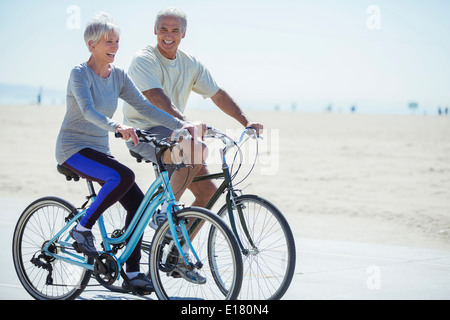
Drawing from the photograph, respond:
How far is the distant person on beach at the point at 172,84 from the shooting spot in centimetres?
489

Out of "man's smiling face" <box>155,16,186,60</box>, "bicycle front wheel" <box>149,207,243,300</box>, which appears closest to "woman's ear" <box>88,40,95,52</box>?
"man's smiling face" <box>155,16,186,60</box>

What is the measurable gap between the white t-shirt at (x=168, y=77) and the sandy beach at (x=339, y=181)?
442mm

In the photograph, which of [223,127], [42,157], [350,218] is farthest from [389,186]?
[223,127]

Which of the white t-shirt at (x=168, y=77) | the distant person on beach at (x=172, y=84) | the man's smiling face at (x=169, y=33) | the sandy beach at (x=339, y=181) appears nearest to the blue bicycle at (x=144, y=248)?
the distant person on beach at (x=172, y=84)

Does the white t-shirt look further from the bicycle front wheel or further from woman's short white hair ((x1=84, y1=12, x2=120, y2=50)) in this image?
the bicycle front wheel

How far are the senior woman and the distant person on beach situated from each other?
0.31 metres

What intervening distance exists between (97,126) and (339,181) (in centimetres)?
1230

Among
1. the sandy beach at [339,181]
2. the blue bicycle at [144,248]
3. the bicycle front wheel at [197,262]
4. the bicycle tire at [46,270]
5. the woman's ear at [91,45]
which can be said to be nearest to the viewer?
the bicycle front wheel at [197,262]

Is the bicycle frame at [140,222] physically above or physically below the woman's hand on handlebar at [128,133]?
below

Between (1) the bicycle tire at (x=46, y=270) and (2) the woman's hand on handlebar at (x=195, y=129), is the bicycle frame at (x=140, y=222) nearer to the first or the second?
(1) the bicycle tire at (x=46, y=270)

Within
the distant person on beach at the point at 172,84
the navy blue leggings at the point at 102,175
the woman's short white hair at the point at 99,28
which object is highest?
the woman's short white hair at the point at 99,28

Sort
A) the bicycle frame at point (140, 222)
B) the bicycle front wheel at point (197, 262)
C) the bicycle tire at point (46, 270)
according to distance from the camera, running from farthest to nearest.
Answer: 1. the bicycle tire at point (46, 270)
2. the bicycle frame at point (140, 222)
3. the bicycle front wheel at point (197, 262)

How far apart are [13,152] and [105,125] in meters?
18.7

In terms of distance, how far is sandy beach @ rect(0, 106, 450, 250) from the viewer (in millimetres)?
9773
